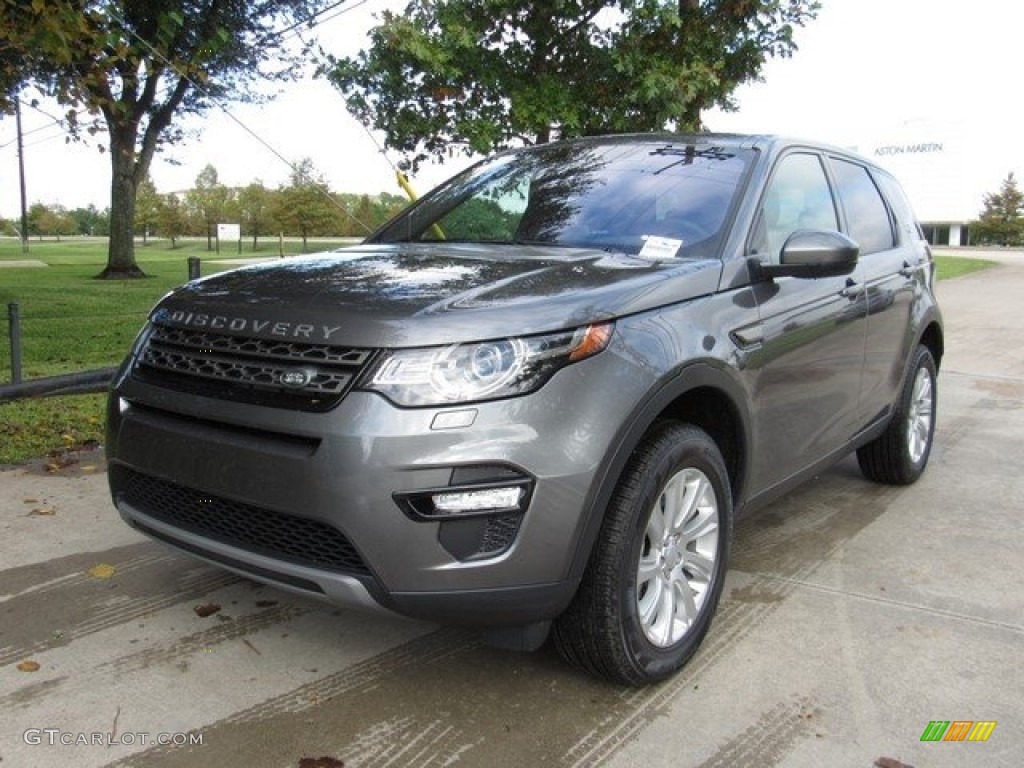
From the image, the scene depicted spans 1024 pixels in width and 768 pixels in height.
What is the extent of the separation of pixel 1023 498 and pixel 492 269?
12.2ft

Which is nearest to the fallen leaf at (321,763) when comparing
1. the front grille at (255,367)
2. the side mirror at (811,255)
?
the front grille at (255,367)

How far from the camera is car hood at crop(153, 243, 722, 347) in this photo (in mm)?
2506

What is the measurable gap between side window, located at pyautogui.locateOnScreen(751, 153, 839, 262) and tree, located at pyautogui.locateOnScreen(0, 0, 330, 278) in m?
4.17

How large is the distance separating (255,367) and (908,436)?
3.83 metres

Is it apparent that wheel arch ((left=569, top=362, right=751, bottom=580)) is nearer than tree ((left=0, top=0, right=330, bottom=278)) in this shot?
Yes

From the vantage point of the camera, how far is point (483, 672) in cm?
302

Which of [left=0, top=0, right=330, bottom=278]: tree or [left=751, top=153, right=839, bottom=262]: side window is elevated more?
[left=0, top=0, right=330, bottom=278]: tree

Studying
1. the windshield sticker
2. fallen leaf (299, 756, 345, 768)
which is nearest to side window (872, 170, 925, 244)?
the windshield sticker

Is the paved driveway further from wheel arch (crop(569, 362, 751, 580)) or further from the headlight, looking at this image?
the headlight

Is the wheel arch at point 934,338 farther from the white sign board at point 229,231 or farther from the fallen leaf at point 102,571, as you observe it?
the white sign board at point 229,231

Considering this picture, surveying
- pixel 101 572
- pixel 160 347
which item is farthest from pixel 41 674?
pixel 160 347

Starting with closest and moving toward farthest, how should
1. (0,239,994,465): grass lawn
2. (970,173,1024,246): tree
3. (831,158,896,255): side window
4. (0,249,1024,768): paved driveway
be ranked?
(0,249,1024,768): paved driveway → (831,158,896,255): side window → (0,239,994,465): grass lawn → (970,173,1024,246): tree

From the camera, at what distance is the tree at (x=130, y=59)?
5.90 meters

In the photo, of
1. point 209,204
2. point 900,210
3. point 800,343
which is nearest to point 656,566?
point 800,343
